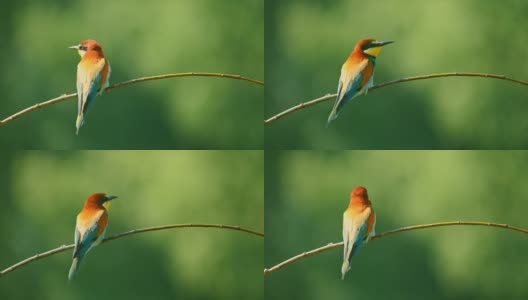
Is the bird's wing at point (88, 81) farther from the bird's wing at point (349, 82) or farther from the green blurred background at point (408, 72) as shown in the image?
the bird's wing at point (349, 82)

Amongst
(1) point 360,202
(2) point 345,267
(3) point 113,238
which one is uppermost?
(1) point 360,202

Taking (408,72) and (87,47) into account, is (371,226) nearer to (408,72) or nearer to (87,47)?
(408,72)

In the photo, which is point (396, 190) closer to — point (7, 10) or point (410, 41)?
point (410, 41)

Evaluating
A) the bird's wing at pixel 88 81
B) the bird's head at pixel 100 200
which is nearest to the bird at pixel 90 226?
the bird's head at pixel 100 200

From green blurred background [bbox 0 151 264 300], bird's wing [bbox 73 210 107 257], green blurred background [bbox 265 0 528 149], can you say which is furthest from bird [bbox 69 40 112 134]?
green blurred background [bbox 265 0 528 149]

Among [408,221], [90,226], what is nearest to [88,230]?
[90,226]

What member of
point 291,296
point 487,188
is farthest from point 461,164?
point 291,296
